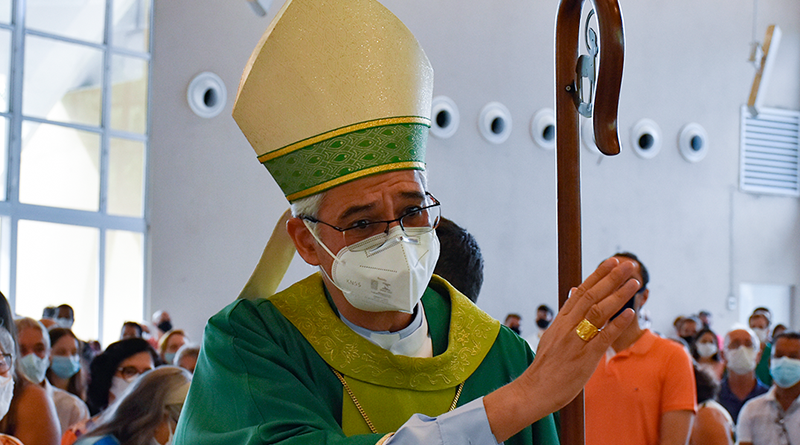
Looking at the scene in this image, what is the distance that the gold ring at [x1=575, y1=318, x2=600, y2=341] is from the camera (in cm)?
131

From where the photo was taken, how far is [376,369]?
1.70 metres

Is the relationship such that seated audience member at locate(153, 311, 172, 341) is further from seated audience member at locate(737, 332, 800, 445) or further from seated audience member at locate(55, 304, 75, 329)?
seated audience member at locate(737, 332, 800, 445)

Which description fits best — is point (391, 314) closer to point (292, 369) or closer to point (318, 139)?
point (292, 369)

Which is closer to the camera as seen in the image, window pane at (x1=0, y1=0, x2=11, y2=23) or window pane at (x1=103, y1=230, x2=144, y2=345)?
window pane at (x1=0, y1=0, x2=11, y2=23)

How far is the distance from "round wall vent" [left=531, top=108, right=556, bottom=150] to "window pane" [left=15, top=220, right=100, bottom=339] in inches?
234

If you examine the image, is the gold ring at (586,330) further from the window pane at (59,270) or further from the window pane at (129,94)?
the window pane at (129,94)

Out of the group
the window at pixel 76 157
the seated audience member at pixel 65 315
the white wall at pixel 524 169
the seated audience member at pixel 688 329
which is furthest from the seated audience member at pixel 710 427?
the window at pixel 76 157

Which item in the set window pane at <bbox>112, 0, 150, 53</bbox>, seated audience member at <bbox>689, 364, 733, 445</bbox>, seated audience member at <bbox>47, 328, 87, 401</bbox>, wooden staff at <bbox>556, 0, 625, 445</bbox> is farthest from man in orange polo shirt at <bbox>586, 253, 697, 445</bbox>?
window pane at <bbox>112, 0, 150, 53</bbox>

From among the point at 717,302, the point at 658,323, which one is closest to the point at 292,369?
the point at 658,323

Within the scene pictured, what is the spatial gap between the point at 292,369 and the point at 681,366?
2.35 meters

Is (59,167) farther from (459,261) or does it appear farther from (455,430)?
(455,430)

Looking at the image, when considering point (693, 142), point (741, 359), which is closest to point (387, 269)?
point (741, 359)

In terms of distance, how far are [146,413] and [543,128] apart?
414 inches

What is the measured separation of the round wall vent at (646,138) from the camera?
44.5 ft
